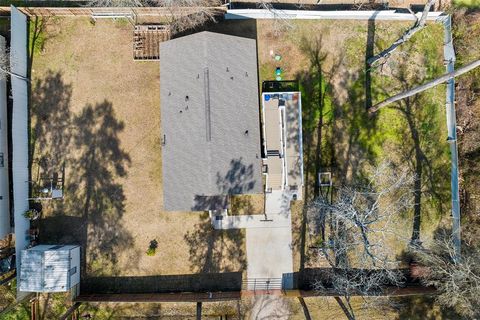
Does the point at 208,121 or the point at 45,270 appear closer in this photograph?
the point at 208,121

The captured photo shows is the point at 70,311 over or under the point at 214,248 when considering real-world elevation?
under

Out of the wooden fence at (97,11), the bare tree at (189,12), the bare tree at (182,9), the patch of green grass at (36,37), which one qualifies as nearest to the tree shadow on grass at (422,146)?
the bare tree at (189,12)

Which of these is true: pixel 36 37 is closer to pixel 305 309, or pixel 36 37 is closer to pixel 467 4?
pixel 305 309

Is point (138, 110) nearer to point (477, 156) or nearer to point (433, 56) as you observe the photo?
point (433, 56)

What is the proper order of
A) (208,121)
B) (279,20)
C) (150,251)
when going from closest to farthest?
1. (208,121)
2. (150,251)
3. (279,20)

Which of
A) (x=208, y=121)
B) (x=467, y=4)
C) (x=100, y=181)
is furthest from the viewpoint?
(x=467, y=4)

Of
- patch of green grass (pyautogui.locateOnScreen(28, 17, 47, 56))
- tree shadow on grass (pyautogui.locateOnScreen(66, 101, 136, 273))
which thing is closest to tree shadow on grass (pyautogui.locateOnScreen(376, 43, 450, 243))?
tree shadow on grass (pyautogui.locateOnScreen(66, 101, 136, 273))

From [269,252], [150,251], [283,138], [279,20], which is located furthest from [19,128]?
[279,20]

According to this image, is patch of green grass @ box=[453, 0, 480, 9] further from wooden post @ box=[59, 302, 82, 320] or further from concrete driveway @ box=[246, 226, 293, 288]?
wooden post @ box=[59, 302, 82, 320]
